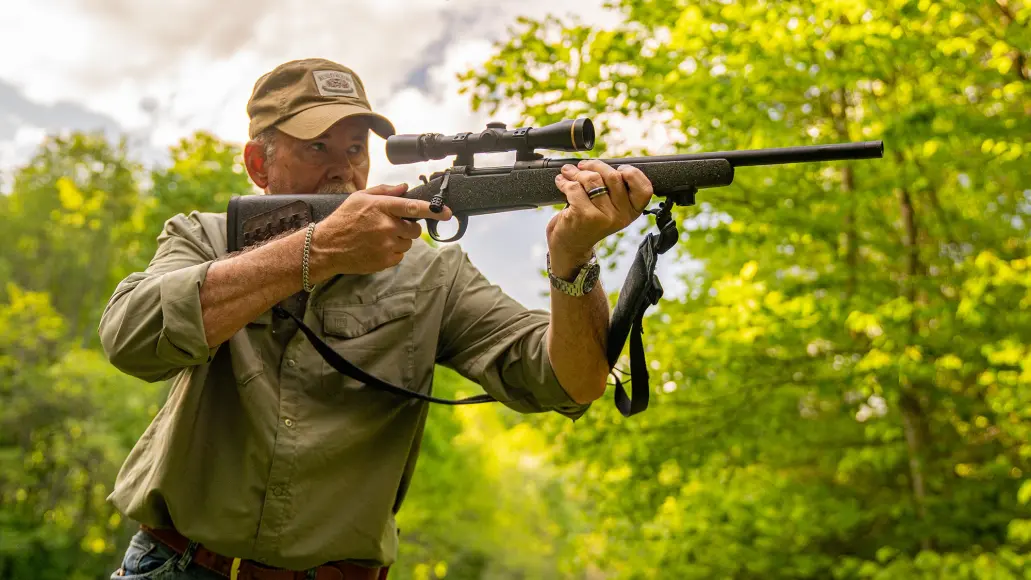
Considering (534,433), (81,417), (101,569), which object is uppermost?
(534,433)

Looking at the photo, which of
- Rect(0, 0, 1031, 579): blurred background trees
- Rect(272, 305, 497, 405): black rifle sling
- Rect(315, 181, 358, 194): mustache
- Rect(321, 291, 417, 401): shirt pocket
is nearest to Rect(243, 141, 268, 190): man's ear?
Rect(315, 181, 358, 194): mustache

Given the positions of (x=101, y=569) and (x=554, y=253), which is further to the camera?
(x=101, y=569)

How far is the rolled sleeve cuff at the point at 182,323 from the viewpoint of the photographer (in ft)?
8.28

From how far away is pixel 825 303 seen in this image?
662cm

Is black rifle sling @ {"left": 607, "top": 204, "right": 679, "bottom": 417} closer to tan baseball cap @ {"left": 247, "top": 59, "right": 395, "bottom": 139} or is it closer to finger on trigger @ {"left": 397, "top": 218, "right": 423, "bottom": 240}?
finger on trigger @ {"left": 397, "top": 218, "right": 423, "bottom": 240}

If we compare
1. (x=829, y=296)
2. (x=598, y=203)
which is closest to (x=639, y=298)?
(x=598, y=203)

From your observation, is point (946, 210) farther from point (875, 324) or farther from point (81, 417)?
point (81, 417)

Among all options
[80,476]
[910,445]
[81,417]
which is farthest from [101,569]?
[910,445]

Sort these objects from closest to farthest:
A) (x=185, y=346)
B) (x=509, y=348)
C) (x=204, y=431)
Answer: (x=185, y=346), (x=204, y=431), (x=509, y=348)

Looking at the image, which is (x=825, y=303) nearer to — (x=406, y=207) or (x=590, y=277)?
(x=590, y=277)

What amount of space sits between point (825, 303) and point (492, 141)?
15.0ft

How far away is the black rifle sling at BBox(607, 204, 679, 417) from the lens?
2645 mm

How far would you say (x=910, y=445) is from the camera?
814cm

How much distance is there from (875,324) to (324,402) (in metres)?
4.99
